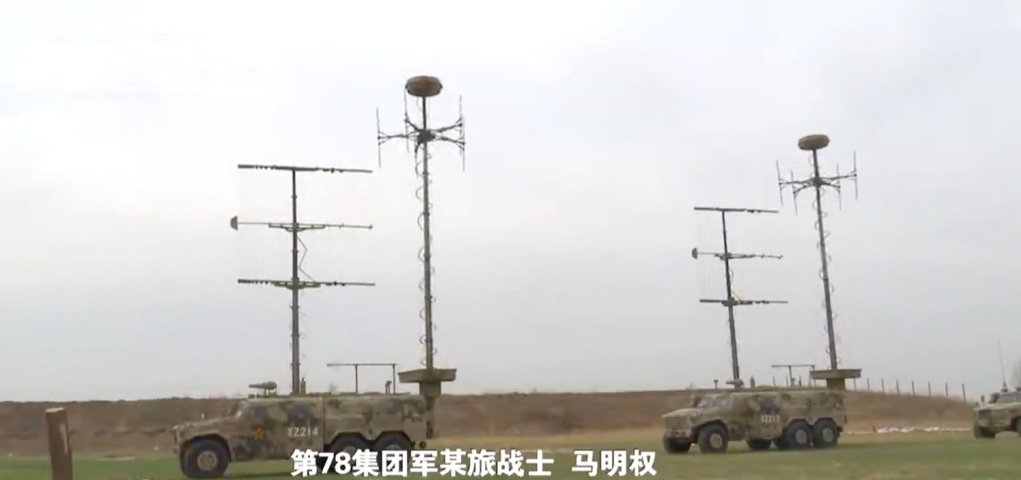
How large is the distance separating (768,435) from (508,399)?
94.7 ft

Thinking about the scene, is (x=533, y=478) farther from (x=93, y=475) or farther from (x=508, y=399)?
(x=508, y=399)

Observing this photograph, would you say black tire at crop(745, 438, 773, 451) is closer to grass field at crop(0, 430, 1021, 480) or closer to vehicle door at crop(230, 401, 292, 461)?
grass field at crop(0, 430, 1021, 480)

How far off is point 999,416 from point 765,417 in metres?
8.05

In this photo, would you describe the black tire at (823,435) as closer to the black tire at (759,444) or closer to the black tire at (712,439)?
the black tire at (759,444)

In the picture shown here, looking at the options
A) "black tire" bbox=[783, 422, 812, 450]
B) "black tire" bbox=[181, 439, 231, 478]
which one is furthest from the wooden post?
"black tire" bbox=[783, 422, 812, 450]

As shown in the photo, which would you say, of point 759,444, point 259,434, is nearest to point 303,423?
point 259,434

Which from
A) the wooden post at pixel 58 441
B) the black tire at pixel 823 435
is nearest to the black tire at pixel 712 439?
the black tire at pixel 823 435

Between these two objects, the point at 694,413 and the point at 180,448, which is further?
the point at 694,413

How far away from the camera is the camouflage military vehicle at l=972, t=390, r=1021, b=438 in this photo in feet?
108

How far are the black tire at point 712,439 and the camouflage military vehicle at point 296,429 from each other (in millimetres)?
7375

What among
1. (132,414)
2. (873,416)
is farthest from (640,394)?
(132,414)

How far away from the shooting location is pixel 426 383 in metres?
26.5

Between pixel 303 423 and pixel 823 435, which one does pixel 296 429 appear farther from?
pixel 823 435

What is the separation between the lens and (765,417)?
2973cm
